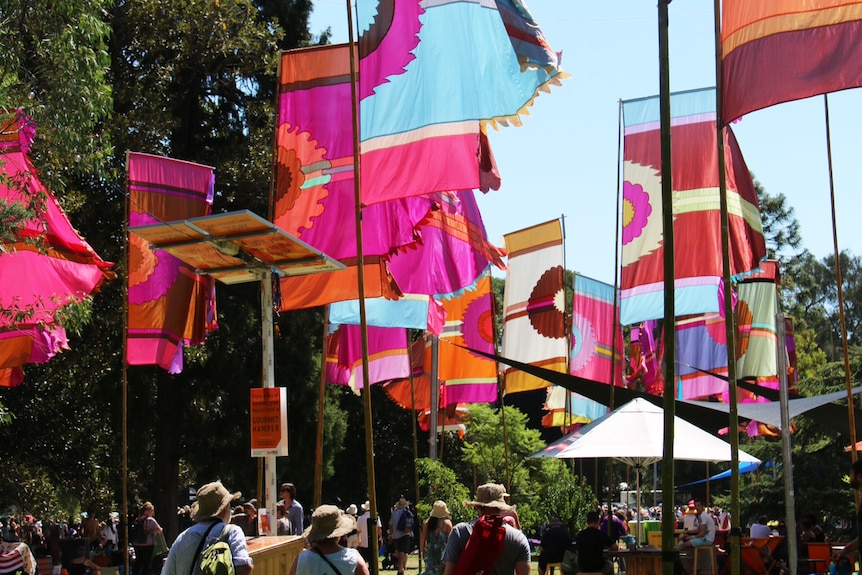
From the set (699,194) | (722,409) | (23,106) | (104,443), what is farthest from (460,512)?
(104,443)

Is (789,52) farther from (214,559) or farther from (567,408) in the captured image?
(567,408)

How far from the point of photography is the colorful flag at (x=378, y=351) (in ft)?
59.9

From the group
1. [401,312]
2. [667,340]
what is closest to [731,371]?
[667,340]

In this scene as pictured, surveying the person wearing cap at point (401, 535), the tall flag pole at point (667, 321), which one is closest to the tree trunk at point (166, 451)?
the person wearing cap at point (401, 535)

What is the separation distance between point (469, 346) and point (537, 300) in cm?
146

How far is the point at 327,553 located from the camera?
19.9 feet

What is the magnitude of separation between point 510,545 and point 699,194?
7722mm

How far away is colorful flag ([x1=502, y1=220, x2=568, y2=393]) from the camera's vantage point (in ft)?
64.0

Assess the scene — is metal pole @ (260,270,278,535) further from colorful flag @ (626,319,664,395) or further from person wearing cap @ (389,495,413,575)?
colorful flag @ (626,319,664,395)

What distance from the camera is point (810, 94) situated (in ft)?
23.9

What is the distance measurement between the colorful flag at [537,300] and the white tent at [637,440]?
256 inches

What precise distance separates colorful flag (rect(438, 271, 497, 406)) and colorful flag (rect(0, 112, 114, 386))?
7.75 m

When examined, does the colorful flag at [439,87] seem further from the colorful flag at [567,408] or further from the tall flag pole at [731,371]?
the colorful flag at [567,408]

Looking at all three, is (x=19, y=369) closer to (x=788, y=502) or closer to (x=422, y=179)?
(x=422, y=179)
